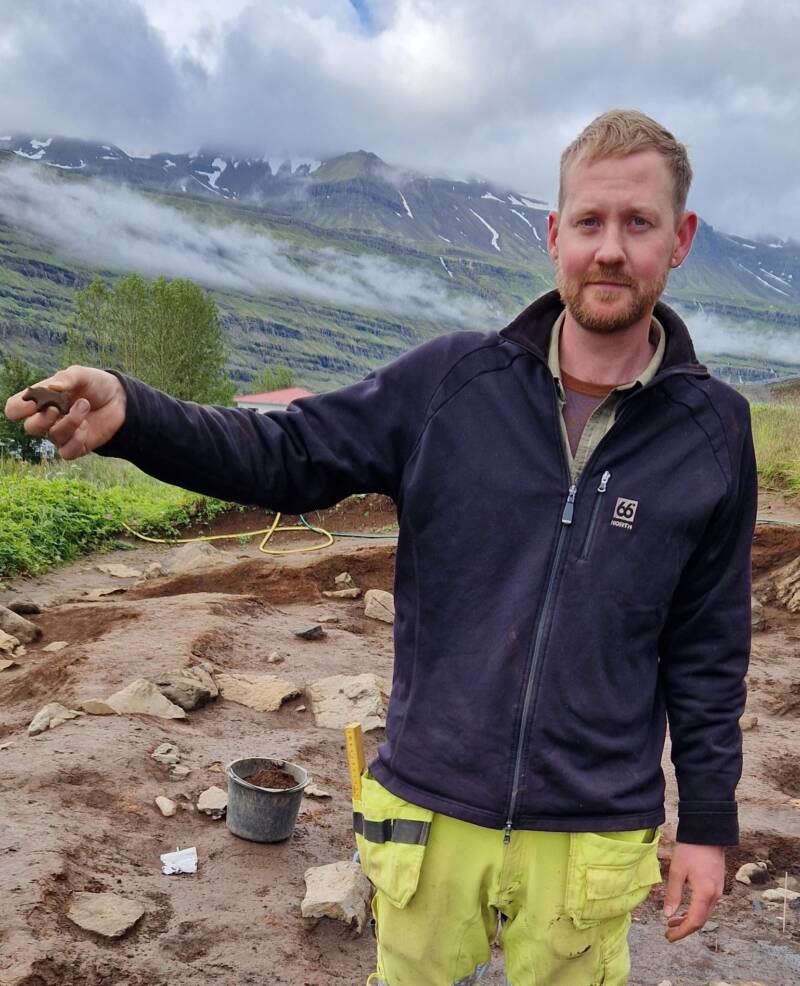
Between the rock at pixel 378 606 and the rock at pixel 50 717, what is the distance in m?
3.50

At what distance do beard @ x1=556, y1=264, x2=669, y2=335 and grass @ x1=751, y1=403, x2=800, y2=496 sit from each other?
9915 millimetres

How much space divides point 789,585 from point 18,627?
7.01m

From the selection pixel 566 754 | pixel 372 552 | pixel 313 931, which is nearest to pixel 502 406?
pixel 566 754

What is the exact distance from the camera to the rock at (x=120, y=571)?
400 inches

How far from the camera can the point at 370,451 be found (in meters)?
2.00

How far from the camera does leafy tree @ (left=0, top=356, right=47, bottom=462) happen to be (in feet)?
89.4

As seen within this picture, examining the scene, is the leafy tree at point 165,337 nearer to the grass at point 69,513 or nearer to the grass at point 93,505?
the grass at point 93,505

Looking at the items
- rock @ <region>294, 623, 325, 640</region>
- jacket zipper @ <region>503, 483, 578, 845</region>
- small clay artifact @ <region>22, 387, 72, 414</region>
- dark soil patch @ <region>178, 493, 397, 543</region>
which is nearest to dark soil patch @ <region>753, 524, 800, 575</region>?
rock @ <region>294, 623, 325, 640</region>

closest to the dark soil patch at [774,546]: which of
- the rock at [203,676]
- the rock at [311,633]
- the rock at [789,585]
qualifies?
the rock at [789,585]

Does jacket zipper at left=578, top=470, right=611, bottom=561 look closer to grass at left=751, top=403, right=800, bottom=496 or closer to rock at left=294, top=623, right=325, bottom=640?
rock at left=294, top=623, right=325, bottom=640

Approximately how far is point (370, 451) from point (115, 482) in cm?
1369

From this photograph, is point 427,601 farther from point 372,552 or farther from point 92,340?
point 92,340

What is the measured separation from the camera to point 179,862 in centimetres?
369

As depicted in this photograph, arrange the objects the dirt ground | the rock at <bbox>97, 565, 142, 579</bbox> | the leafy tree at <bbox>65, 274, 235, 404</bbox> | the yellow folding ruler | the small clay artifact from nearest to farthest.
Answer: the small clay artifact, the yellow folding ruler, the dirt ground, the rock at <bbox>97, 565, 142, 579</bbox>, the leafy tree at <bbox>65, 274, 235, 404</bbox>
